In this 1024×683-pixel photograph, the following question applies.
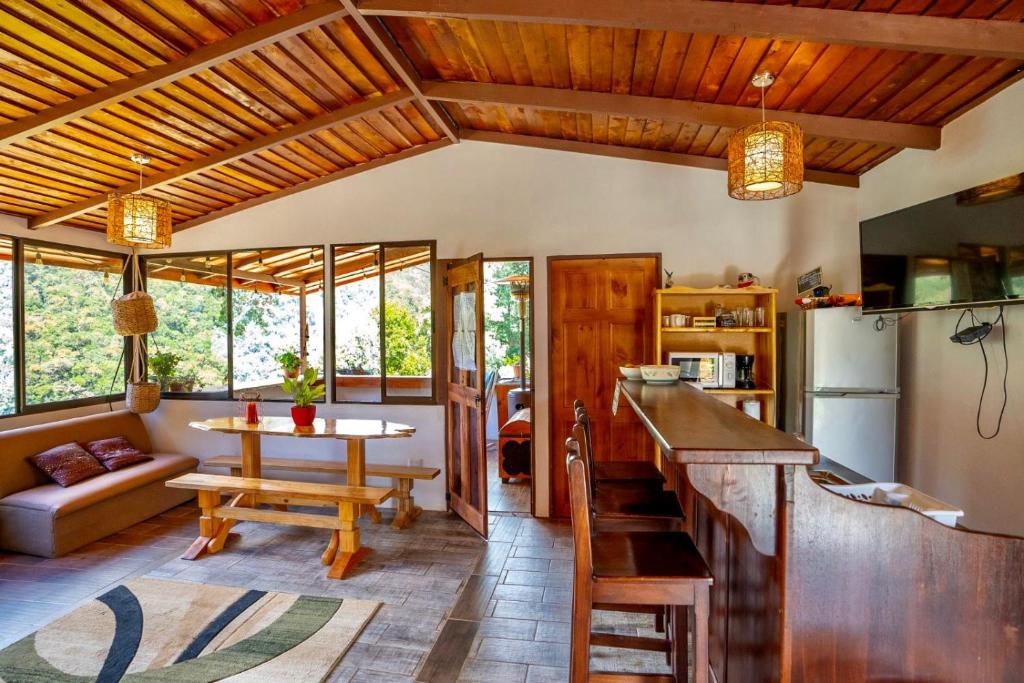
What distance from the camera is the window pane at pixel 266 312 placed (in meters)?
4.92

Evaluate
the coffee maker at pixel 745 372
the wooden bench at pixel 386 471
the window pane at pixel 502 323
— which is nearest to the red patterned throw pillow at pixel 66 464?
the wooden bench at pixel 386 471

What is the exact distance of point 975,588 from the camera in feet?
3.76

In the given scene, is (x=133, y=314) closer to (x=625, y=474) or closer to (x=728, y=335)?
(x=625, y=474)

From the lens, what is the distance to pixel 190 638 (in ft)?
8.52

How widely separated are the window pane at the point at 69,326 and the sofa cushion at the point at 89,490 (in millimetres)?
1039

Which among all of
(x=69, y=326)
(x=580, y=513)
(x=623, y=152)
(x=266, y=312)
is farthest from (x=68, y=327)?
(x=580, y=513)

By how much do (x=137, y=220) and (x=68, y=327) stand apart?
1.79m

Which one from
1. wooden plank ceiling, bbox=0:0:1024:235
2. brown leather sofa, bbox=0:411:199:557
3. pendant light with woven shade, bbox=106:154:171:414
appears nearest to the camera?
wooden plank ceiling, bbox=0:0:1024:235

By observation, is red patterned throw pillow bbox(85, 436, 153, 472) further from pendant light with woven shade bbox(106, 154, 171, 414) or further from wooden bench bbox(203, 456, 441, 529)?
wooden bench bbox(203, 456, 441, 529)

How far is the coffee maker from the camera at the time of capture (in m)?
3.88

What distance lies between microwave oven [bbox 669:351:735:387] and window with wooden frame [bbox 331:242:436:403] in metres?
2.16

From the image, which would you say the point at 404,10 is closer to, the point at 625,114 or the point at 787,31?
the point at 625,114

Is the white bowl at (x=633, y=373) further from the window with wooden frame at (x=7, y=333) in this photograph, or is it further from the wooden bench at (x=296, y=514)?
the window with wooden frame at (x=7, y=333)

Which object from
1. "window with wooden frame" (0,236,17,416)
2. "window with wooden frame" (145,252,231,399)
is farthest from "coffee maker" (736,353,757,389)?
"window with wooden frame" (0,236,17,416)
